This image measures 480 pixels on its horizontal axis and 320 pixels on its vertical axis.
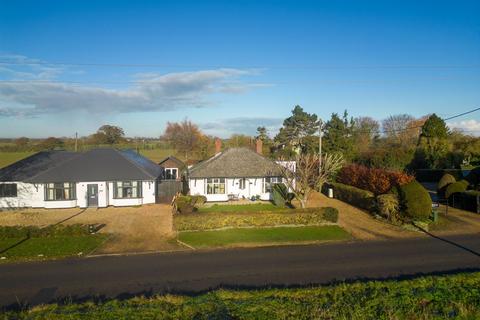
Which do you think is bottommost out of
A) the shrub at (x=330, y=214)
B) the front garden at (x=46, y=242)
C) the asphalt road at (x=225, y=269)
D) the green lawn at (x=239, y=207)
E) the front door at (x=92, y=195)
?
the asphalt road at (x=225, y=269)

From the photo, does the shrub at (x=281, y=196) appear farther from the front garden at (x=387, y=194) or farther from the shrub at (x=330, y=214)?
the shrub at (x=330, y=214)

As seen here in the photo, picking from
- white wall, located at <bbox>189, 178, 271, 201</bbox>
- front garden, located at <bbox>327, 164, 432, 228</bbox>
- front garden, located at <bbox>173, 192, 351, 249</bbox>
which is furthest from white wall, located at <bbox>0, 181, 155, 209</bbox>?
front garden, located at <bbox>327, 164, 432, 228</bbox>

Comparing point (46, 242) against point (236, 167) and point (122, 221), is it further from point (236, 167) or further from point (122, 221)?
point (236, 167)

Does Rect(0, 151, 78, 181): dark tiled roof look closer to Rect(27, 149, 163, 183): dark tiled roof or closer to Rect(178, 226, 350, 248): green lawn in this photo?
Rect(27, 149, 163, 183): dark tiled roof

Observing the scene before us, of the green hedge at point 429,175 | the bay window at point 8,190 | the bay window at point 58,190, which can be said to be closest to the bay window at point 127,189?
the bay window at point 58,190

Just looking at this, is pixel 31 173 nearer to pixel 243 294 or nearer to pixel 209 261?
pixel 209 261

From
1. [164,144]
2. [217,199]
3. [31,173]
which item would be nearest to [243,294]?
[217,199]

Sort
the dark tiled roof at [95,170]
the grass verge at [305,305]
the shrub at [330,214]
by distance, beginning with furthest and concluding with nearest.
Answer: the dark tiled roof at [95,170]
the shrub at [330,214]
the grass verge at [305,305]
